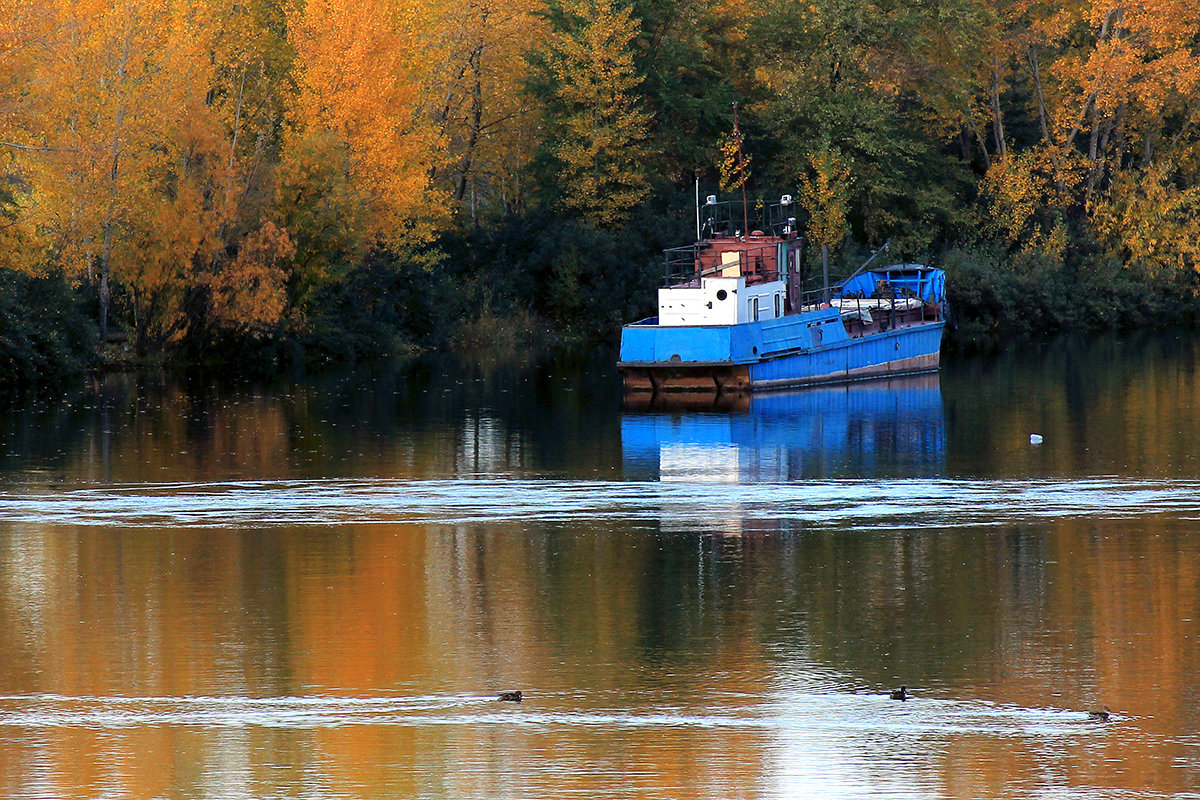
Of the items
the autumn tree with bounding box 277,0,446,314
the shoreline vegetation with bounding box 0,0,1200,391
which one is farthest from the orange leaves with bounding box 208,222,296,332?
the autumn tree with bounding box 277,0,446,314

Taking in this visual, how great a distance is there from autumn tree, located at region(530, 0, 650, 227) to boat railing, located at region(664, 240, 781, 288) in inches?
826

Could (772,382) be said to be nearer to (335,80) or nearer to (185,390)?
(185,390)

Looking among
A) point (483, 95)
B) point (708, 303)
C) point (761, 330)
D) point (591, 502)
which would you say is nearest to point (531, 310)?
point (483, 95)

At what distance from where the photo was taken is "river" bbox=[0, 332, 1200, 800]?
1259 cm

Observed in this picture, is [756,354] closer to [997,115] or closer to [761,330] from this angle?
[761,330]

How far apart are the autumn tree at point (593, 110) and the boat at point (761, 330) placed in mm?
18407

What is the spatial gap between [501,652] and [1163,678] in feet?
18.7

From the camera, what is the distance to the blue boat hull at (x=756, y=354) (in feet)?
147

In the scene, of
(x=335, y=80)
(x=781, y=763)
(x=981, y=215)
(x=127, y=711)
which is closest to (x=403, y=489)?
(x=127, y=711)

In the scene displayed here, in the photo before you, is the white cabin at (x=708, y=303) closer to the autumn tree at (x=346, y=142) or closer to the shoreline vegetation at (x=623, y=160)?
the shoreline vegetation at (x=623, y=160)

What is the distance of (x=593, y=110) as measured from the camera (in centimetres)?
7094

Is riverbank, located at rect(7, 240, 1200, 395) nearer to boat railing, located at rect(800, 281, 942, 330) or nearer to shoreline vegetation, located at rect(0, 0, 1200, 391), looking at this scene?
shoreline vegetation, located at rect(0, 0, 1200, 391)


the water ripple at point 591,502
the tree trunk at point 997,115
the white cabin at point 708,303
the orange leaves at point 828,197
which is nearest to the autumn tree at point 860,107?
the orange leaves at point 828,197

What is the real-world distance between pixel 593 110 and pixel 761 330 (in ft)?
88.6
